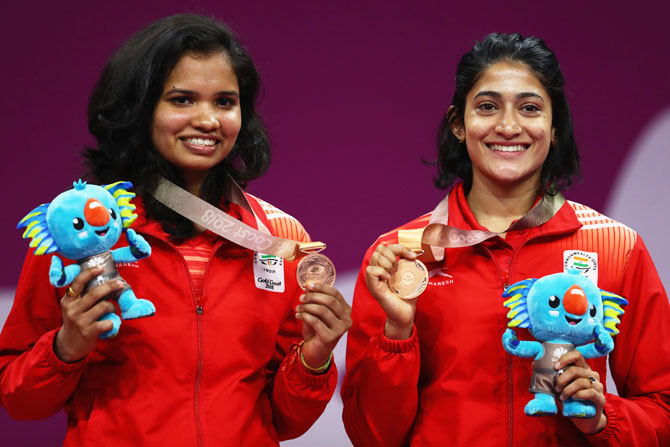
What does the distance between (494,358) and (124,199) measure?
1.00m

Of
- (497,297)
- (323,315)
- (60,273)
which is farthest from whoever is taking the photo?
(497,297)

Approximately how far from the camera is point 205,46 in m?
2.19

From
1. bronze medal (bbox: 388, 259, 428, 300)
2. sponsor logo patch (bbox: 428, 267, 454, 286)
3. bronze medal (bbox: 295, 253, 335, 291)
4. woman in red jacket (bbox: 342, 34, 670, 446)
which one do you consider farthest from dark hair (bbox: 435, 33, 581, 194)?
bronze medal (bbox: 295, 253, 335, 291)

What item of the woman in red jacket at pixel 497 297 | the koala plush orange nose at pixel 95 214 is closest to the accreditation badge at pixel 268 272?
the woman in red jacket at pixel 497 297

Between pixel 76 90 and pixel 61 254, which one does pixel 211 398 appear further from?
pixel 76 90

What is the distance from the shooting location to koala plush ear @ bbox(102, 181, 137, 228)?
194 cm

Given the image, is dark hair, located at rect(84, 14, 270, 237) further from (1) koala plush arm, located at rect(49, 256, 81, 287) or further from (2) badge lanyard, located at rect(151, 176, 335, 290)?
(1) koala plush arm, located at rect(49, 256, 81, 287)

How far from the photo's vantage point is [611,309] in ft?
6.52

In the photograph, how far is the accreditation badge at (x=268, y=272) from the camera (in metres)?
2.21

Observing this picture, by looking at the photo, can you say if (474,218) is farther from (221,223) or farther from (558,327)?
(221,223)

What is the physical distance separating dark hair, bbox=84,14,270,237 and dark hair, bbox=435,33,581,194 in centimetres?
63

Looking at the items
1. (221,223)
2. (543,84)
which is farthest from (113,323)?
(543,84)

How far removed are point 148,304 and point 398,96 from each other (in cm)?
194

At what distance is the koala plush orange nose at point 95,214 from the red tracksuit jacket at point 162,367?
0.24 metres
